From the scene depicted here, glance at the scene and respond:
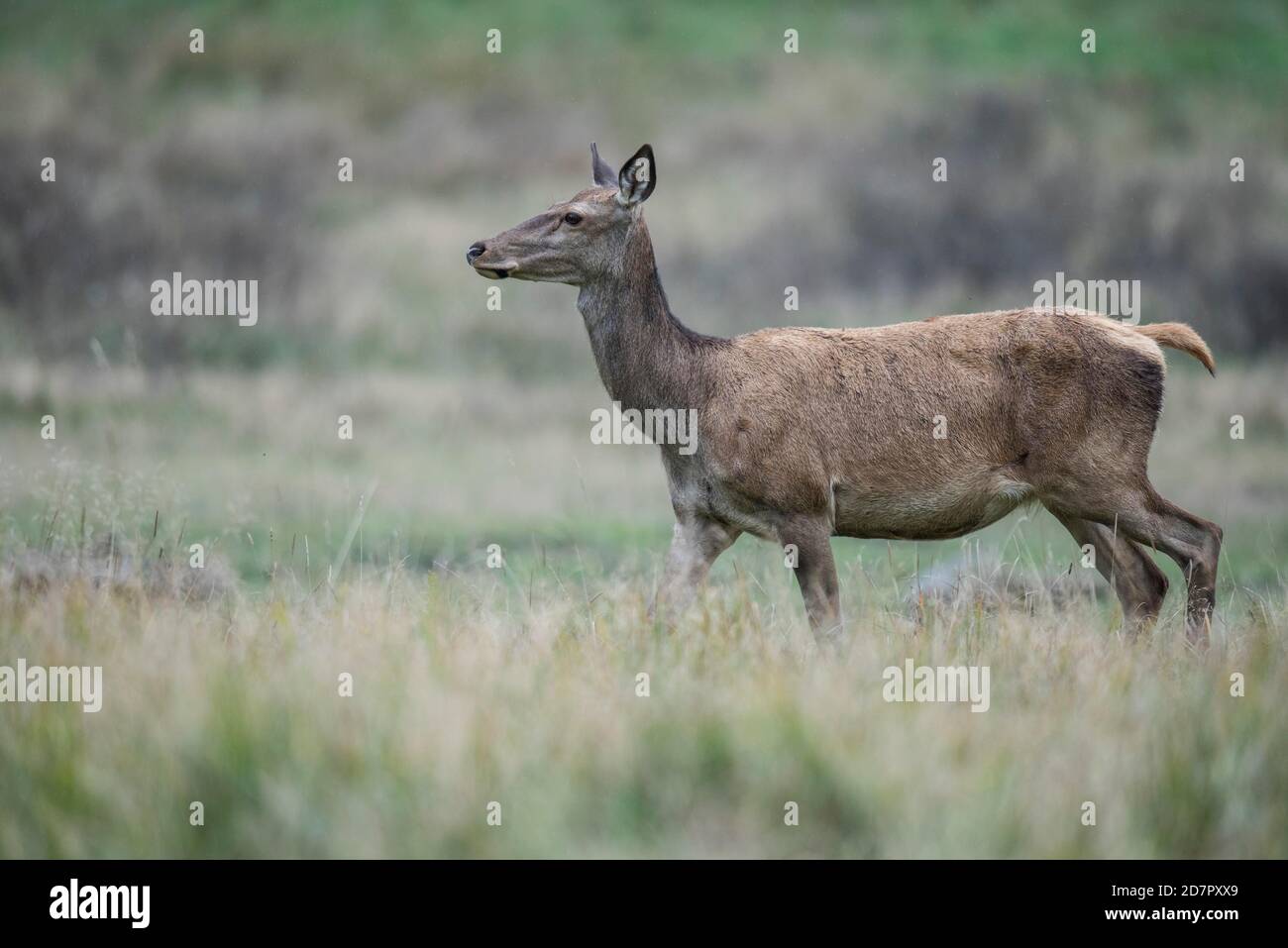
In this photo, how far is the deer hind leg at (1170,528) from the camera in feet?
30.8

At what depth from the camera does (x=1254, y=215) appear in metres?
26.2

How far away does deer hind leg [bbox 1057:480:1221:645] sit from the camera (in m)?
9.38

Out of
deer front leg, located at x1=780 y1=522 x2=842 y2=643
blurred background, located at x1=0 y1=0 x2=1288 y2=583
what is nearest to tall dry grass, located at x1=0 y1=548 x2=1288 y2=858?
deer front leg, located at x1=780 y1=522 x2=842 y2=643

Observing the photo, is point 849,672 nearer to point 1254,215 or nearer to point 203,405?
point 203,405

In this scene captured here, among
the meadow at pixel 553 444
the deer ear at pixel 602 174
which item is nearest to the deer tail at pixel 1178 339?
the meadow at pixel 553 444

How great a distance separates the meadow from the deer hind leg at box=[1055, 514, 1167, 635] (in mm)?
365

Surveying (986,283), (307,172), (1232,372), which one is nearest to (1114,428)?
(1232,372)

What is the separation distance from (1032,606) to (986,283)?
52.6 feet

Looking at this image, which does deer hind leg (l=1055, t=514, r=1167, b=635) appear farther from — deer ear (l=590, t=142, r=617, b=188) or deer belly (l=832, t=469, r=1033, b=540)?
deer ear (l=590, t=142, r=617, b=188)

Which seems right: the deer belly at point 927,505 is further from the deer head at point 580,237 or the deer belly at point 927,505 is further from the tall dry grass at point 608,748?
the deer head at point 580,237

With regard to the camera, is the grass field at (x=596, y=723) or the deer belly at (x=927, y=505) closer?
the grass field at (x=596, y=723)

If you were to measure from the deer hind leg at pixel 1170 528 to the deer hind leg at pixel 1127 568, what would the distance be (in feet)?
0.79

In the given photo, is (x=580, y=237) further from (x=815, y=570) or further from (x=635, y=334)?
(x=815, y=570)
